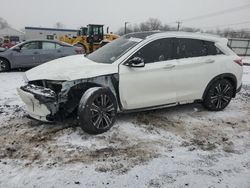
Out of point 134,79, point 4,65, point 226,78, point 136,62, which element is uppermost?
point 136,62

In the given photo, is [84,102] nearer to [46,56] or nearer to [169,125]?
[169,125]

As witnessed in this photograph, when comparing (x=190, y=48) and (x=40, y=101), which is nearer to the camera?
(x=40, y=101)

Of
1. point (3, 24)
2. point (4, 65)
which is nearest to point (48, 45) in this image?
point (4, 65)

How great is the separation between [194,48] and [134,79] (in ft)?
5.58

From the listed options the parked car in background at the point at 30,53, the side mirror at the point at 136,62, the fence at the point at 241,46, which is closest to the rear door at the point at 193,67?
the side mirror at the point at 136,62

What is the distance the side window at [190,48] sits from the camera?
19.4ft

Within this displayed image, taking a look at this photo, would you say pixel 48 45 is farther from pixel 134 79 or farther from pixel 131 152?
pixel 131 152

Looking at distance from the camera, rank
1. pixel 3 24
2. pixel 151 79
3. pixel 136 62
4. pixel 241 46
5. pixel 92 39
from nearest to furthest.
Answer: pixel 136 62 → pixel 151 79 → pixel 92 39 → pixel 241 46 → pixel 3 24

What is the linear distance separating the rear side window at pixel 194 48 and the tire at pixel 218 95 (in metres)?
0.68

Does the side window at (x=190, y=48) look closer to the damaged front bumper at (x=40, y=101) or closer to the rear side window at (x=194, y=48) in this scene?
the rear side window at (x=194, y=48)

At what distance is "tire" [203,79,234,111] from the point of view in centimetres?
627

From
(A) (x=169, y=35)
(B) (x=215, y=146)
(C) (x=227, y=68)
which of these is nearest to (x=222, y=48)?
(C) (x=227, y=68)

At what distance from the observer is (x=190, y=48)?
603 cm

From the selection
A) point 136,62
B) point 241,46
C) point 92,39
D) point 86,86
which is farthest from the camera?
point 241,46
